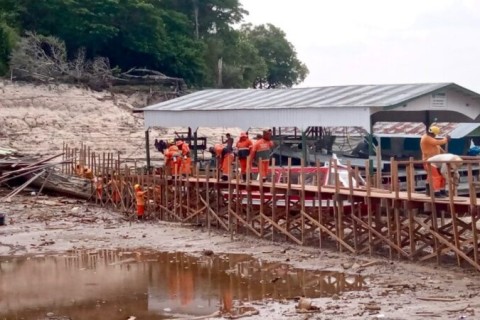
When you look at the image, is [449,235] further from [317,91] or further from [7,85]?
[7,85]

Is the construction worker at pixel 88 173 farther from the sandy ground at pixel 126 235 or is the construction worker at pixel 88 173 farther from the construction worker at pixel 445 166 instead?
the construction worker at pixel 445 166

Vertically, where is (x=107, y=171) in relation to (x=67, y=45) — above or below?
below

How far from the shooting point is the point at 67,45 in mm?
46562

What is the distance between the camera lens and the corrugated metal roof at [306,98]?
2397 centimetres

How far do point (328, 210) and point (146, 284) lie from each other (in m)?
5.15

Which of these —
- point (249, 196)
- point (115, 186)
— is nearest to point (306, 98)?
point (249, 196)

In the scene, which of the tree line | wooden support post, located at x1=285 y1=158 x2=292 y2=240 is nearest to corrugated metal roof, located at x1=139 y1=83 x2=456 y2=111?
wooden support post, located at x1=285 y1=158 x2=292 y2=240

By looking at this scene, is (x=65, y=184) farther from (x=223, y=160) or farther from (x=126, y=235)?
(x=223, y=160)

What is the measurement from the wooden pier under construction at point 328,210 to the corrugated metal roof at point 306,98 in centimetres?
289

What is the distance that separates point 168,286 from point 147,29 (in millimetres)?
32196

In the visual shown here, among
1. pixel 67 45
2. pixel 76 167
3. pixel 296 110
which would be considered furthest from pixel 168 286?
pixel 67 45

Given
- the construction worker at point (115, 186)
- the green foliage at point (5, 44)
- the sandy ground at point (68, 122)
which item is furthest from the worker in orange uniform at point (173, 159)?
the green foliage at point (5, 44)

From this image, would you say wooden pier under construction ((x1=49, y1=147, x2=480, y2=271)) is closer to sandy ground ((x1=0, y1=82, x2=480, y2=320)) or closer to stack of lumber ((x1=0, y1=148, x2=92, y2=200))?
sandy ground ((x1=0, y1=82, x2=480, y2=320))

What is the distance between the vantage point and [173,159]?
25.8 metres
